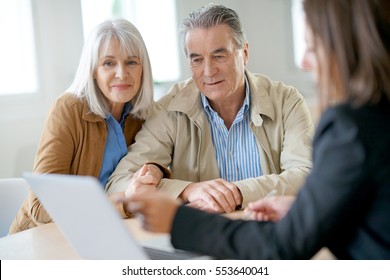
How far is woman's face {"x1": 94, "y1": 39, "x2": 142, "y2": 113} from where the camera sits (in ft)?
6.66

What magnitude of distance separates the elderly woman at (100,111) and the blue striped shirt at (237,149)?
291 mm

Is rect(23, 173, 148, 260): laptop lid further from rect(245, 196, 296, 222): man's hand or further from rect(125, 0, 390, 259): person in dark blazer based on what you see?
rect(245, 196, 296, 222): man's hand

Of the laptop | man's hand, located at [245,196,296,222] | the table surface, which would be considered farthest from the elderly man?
the laptop

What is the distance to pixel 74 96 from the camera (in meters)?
2.04

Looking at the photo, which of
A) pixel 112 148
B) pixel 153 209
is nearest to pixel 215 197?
pixel 112 148

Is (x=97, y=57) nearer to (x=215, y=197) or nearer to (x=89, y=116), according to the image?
(x=89, y=116)

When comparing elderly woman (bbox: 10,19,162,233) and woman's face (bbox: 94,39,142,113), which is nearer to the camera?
elderly woman (bbox: 10,19,162,233)

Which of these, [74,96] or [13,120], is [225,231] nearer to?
[74,96]

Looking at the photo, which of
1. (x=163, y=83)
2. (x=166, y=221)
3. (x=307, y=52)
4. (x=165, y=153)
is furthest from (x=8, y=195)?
(x=163, y=83)

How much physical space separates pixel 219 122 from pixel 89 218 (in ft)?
4.12

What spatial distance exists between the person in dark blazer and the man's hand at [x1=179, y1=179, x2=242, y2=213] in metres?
0.72

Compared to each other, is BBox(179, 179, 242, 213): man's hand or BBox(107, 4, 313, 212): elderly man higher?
BBox(107, 4, 313, 212): elderly man

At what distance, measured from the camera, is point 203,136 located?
6.68ft

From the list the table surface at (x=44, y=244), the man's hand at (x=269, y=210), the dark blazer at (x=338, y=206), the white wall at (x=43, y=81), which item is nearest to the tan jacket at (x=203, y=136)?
the table surface at (x=44, y=244)
